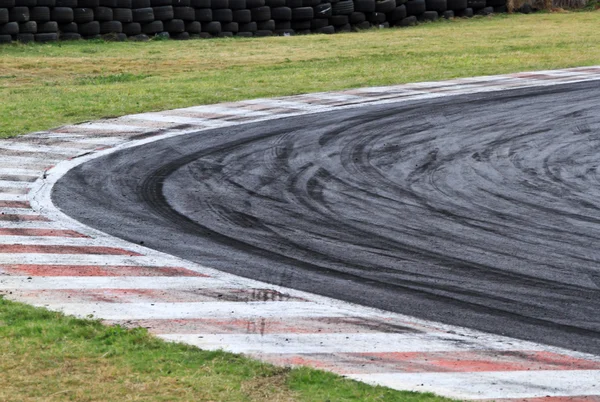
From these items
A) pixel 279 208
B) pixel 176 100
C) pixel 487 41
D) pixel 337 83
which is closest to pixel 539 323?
pixel 279 208

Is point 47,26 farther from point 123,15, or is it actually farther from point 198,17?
point 198,17

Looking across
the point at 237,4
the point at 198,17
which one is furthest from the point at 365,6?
the point at 198,17

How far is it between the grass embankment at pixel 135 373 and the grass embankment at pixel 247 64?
8753 mm

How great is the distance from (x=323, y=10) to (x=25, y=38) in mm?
7605

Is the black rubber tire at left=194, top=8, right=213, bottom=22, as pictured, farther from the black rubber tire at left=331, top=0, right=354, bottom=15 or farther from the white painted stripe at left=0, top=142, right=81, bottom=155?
the white painted stripe at left=0, top=142, right=81, bottom=155

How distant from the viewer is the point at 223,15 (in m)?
27.2

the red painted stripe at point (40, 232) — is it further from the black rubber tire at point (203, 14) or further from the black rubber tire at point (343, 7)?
the black rubber tire at point (343, 7)

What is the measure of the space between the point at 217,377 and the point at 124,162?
7.28 m

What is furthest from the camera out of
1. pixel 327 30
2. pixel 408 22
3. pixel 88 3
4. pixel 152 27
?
pixel 408 22

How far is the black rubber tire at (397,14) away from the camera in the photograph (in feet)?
96.8

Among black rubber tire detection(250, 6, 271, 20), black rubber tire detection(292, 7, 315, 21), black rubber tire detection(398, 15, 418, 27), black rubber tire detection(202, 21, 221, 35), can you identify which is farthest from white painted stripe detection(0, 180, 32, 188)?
black rubber tire detection(398, 15, 418, 27)

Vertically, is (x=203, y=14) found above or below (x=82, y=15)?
below

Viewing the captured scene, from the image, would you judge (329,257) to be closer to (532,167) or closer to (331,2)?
(532,167)

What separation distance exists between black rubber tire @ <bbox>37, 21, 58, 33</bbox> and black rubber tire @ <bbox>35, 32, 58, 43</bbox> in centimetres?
7
